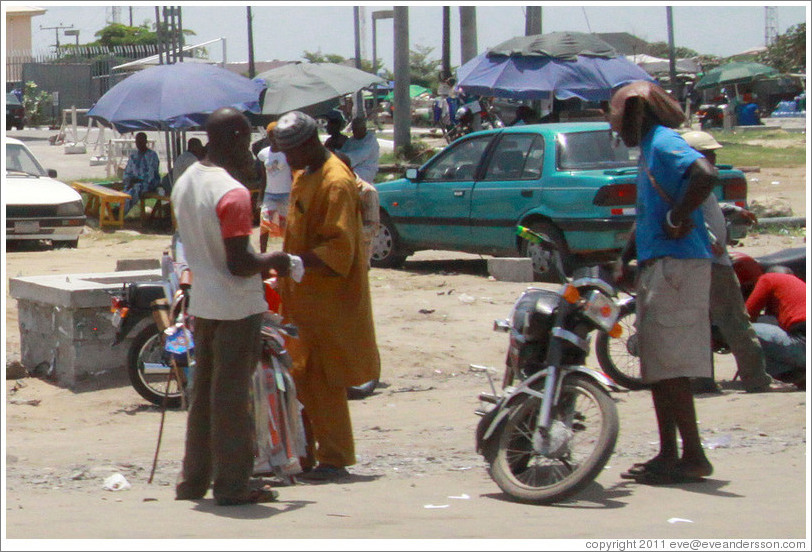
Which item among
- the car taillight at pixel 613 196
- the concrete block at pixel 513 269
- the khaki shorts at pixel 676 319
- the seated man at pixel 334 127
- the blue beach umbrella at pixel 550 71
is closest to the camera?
the khaki shorts at pixel 676 319

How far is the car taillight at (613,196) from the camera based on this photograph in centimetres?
1123

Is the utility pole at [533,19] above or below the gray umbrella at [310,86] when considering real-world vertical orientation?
above

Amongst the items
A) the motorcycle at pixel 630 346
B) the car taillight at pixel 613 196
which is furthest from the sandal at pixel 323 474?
the car taillight at pixel 613 196

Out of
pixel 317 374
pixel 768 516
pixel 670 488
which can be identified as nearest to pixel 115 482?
pixel 317 374

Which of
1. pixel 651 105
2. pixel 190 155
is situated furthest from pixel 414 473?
pixel 190 155

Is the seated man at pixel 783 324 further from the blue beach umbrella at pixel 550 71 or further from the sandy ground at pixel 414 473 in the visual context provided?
the blue beach umbrella at pixel 550 71

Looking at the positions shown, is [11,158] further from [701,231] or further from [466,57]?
[701,231]

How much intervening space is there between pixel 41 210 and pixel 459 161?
5838mm

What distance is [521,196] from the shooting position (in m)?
12.0

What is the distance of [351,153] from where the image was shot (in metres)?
11.3

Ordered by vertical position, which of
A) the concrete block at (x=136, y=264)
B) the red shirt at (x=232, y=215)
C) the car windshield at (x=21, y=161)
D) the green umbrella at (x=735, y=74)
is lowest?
Answer: the concrete block at (x=136, y=264)

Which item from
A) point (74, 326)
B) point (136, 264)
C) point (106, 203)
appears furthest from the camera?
point (106, 203)

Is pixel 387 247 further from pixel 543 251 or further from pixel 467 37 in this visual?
pixel 467 37

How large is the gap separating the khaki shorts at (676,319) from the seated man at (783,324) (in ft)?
7.39
